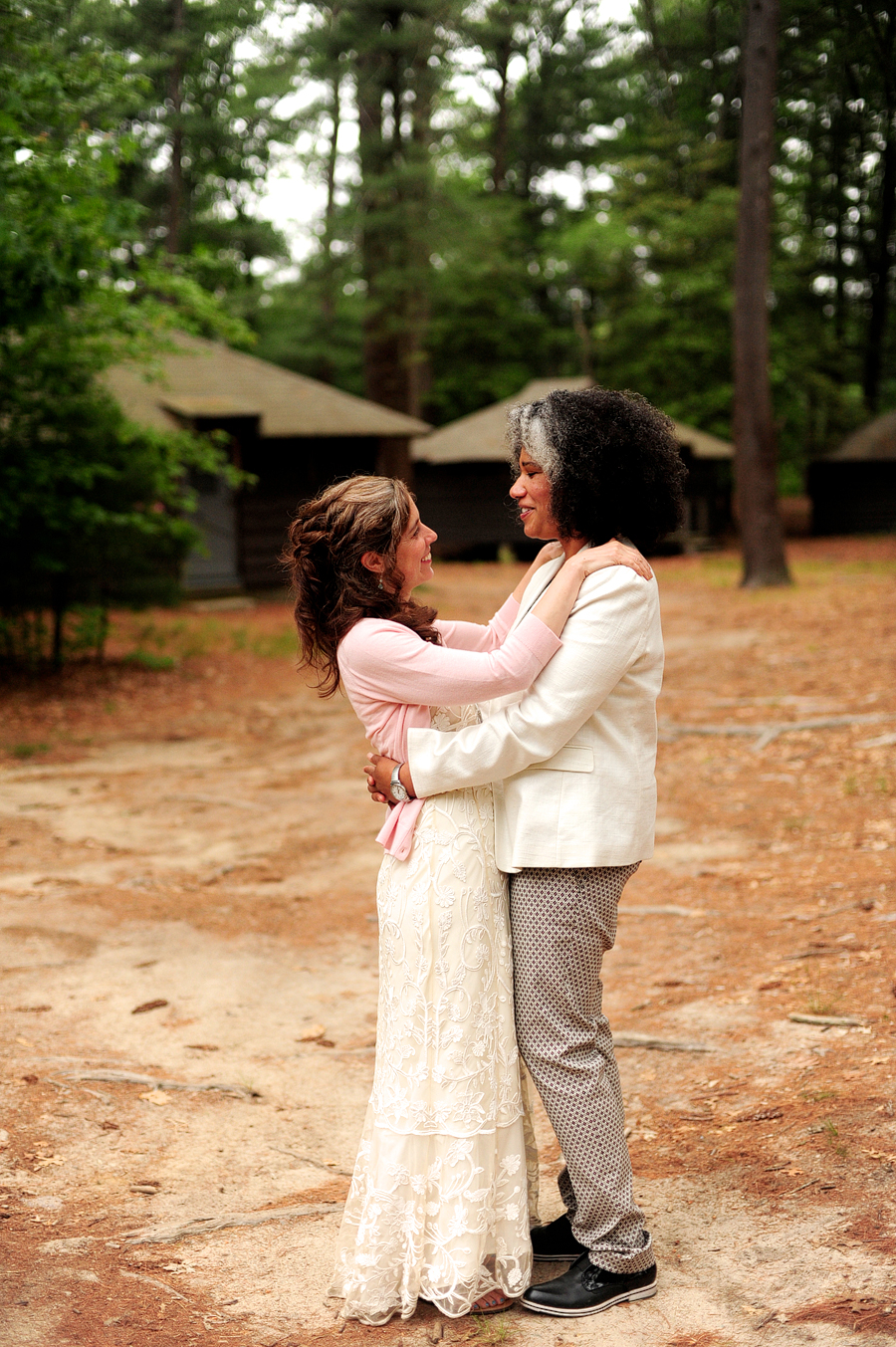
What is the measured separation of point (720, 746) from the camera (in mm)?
8938

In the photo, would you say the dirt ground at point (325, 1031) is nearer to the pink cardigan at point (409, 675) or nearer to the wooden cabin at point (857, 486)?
the pink cardigan at point (409, 675)

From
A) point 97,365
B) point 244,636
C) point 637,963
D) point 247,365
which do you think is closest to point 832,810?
point 637,963

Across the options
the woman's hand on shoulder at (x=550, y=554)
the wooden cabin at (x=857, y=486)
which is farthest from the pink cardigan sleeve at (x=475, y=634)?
the wooden cabin at (x=857, y=486)

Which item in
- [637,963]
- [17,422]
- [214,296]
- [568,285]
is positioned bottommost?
[637,963]

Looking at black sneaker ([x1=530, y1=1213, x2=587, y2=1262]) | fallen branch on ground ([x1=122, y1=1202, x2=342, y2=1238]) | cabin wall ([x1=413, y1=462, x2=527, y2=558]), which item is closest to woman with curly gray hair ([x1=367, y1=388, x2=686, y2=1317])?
black sneaker ([x1=530, y1=1213, x2=587, y2=1262])

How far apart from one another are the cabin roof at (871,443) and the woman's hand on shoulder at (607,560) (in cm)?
2858

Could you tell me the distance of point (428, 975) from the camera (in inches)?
109

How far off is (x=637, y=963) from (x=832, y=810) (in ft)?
7.91

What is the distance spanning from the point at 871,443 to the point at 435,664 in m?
29.2

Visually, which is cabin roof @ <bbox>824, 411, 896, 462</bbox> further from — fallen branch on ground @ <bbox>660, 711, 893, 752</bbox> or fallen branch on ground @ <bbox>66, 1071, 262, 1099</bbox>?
fallen branch on ground @ <bbox>66, 1071, 262, 1099</bbox>

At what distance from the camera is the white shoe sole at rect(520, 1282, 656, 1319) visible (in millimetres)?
2787

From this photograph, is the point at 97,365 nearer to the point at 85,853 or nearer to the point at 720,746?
the point at 85,853

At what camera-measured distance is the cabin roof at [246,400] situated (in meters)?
18.8

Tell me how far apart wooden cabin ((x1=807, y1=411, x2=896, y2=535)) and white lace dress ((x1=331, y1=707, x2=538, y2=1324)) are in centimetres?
2900
